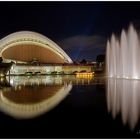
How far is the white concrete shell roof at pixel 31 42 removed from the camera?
231ft

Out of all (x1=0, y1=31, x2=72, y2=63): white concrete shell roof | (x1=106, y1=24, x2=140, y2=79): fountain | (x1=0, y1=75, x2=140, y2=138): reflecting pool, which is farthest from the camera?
(x1=0, y1=31, x2=72, y2=63): white concrete shell roof

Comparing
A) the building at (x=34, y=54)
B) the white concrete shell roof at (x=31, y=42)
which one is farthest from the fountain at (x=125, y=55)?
the white concrete shell roof at (x=31, y=42)

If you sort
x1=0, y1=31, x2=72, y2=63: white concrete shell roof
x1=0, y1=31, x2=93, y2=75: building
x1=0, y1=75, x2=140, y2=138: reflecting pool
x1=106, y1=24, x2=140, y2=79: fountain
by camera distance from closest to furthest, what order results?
x1=0, y1=75, x2=140, y2=138: reflecting pool < x1=106, y1=24, x2=140, y2=79: fountain < x1=0, y1=31, x2=93, y2=75: building < x1=0, y1=31, x2=72, y2=63: white concrete shell roof

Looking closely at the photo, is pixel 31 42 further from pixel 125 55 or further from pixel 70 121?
pixel 70 121

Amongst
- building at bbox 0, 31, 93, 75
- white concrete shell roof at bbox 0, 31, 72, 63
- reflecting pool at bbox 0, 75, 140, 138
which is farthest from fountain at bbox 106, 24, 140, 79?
white concrete shell roof at bbox 0, 31, 72, 63

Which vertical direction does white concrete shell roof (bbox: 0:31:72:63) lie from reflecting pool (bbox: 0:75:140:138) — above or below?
above

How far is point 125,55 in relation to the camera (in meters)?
31.3

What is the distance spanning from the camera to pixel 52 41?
79562 mm

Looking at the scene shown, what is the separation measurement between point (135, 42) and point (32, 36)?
48.8 metres

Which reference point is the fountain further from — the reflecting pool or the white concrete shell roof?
the white concrete shell roof

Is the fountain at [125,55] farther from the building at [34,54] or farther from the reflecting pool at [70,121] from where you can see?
the building at [34,54]

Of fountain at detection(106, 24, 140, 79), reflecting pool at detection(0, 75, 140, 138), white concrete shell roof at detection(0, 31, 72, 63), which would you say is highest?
white concrete shell roof at detection(0, 31, 72, 63)

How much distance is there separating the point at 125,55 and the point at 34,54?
158ft

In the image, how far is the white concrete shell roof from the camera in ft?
231
